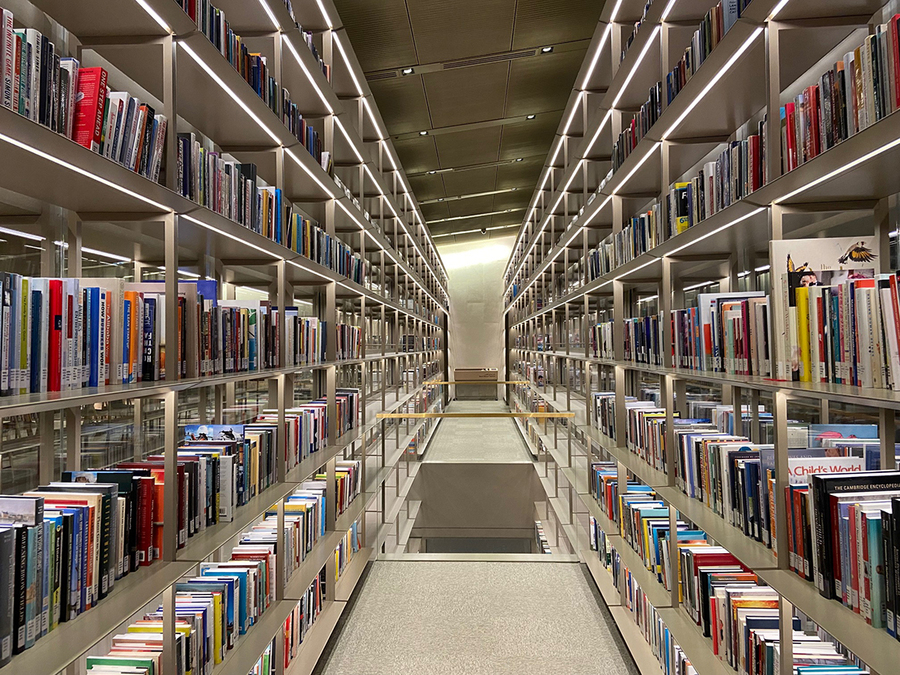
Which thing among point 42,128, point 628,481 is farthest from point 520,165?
point 42,128

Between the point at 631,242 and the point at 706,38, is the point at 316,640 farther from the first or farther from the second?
the point at 706,38

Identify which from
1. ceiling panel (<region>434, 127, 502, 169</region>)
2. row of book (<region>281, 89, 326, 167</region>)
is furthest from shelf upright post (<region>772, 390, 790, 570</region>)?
ceiling panel (<region>434, 127, 502, 169</region>)

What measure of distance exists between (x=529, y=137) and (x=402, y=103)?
242 centimetres

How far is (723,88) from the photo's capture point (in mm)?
1904

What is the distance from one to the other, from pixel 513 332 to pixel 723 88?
34.1 feet

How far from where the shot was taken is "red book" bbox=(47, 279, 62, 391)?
1.17m

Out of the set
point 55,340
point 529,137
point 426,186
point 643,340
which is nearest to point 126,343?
point 55,340

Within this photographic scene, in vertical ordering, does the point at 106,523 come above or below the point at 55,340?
below

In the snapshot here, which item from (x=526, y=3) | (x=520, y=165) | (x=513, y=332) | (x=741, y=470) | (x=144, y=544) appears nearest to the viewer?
(x=144, y=544)

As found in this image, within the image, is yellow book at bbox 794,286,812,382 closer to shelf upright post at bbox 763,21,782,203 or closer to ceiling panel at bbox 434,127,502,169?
shelf upright post at bbox 763,21,782,203

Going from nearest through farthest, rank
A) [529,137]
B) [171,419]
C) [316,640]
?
[171,419] < [316,640] < [529,137]

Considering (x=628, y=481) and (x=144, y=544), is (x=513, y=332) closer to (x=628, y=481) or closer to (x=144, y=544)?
(x=628, y=481)

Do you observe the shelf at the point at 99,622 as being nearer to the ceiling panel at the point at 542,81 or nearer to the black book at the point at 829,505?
the black book at the point at 829,505

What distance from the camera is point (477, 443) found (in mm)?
8570
